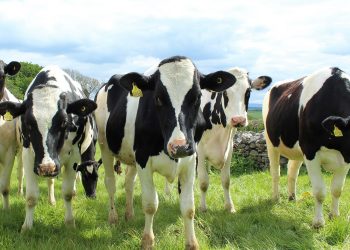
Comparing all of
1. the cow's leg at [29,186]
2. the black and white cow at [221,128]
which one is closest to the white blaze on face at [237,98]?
the black and white cow at [221,128]

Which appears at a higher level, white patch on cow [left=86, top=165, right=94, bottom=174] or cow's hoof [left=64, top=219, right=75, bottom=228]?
white patch on cow [left=86, top=165, right=94, bottom=174]

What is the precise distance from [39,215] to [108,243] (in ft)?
5.24

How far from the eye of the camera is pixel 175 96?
16.7ft

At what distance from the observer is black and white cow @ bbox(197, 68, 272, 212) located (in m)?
8.10

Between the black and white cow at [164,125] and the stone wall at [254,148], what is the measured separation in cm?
951

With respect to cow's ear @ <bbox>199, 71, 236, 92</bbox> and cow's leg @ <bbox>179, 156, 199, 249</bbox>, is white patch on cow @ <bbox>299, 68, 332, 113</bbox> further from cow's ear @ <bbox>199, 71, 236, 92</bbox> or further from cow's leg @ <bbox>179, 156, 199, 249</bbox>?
cow's leg @ <bbox>179, 156, 199, 249</bbox>

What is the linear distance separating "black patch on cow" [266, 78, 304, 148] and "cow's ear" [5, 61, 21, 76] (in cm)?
448

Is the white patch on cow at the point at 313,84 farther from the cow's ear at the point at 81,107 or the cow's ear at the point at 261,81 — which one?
the cow's ear at the point at 81,107

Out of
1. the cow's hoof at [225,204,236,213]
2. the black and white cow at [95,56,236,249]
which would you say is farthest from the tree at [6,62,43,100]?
the black and white cow at [95,56,236,249]

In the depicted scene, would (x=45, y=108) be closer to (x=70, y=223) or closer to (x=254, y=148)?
(x=70, y=223)

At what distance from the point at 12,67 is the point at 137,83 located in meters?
3.37

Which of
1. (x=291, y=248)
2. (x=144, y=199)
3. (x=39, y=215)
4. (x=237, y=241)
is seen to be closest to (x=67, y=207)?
(x=39, y=215)

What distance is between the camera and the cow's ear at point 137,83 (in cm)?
540

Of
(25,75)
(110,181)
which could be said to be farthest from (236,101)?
(25,75)
